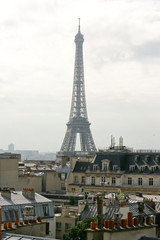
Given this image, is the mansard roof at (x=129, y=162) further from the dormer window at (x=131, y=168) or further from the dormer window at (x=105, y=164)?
the dormer window at (x=105, y=164)

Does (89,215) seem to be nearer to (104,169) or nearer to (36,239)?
(36,239)

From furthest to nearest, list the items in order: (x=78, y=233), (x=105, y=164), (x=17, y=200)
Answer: (x=105, y=164)
(x=17, y=200)
(x=78, y=233)

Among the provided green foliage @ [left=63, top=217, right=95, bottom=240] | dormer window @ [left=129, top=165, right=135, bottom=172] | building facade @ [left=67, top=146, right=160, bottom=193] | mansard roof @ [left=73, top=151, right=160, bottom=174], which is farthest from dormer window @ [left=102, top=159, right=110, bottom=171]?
green foliage @ [left=63, top=217, right=95, bottom=240]

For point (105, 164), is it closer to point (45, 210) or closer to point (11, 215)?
point (45, 210)

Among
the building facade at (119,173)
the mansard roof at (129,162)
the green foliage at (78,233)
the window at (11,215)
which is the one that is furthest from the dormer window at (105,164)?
the window at (11,215)

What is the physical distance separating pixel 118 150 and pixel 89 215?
52453mm

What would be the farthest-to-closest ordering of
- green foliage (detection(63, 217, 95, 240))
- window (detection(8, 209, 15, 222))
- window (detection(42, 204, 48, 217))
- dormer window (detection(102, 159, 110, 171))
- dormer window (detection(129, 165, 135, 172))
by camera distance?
dormer window (detection(102, 159, 110, 171)) → dormer window (detection(129, 165, 135, 172)) → window (detection(42, 204, 48, 217)) → window (detection(8, 209, 15, 222)) → green foliage (detection(63, 217, 95, 240))

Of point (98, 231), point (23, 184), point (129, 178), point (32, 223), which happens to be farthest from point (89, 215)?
point (129, 178)

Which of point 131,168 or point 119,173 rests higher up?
point 131,168

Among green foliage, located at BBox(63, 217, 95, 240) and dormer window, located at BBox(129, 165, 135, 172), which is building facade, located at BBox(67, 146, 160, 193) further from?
green foliage, located at BBox(63, 217, 95, 240)

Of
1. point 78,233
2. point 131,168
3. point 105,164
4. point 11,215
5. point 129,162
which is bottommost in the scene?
point 78,233

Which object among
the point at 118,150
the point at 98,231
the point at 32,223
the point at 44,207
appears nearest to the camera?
the point at 98,231

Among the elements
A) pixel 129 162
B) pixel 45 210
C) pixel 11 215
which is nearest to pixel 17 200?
pixel 45 210

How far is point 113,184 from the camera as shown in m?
96.8
